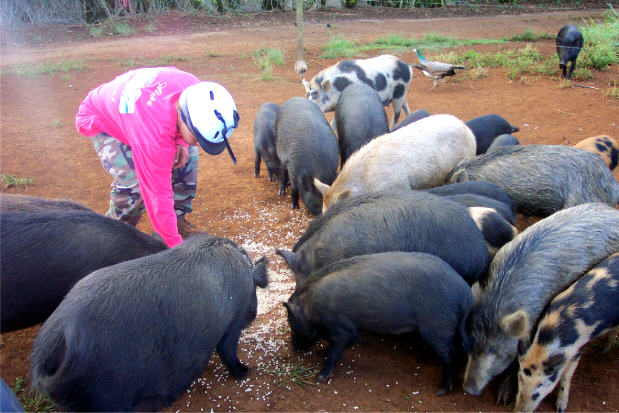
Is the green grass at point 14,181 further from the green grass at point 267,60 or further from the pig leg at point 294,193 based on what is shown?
the green grass at point 267,60

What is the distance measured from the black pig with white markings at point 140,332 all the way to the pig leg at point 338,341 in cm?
62

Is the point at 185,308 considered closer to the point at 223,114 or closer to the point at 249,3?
the point at 223,114

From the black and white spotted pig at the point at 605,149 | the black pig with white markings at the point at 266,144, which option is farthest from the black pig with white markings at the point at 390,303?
the black and white spotted pig at the point at 605,149

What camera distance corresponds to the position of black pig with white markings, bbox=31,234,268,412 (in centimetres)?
237

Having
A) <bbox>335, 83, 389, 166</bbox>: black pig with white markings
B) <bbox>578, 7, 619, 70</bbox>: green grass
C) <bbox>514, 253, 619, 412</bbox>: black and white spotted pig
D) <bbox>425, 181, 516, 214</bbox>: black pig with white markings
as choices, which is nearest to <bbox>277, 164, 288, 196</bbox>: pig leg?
<bbox>335, 83, 389, 166</bbox>: black pig with white markings

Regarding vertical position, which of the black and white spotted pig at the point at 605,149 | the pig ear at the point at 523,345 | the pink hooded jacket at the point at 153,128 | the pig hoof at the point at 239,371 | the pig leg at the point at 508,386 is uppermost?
the pink hooded jacket at the point at 153,128

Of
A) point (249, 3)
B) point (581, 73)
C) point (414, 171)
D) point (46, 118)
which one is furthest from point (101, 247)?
point (249, 3)

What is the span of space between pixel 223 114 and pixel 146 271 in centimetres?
126

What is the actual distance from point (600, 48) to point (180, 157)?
10370 mm

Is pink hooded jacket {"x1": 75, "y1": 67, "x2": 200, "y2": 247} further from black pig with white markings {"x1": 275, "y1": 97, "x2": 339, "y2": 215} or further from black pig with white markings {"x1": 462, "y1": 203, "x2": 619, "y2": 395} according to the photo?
black pig with white markings {"x1": 462, "y1": 203, "x2": 619, "y2": 395}

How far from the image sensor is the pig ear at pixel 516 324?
117 inches

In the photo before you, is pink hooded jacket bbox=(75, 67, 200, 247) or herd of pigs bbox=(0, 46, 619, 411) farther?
pink hooded jacket bbox=(75, 67, 200, 247)

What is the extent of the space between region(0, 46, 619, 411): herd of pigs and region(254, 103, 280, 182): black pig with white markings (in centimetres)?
192

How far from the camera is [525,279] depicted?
10.6 ft
